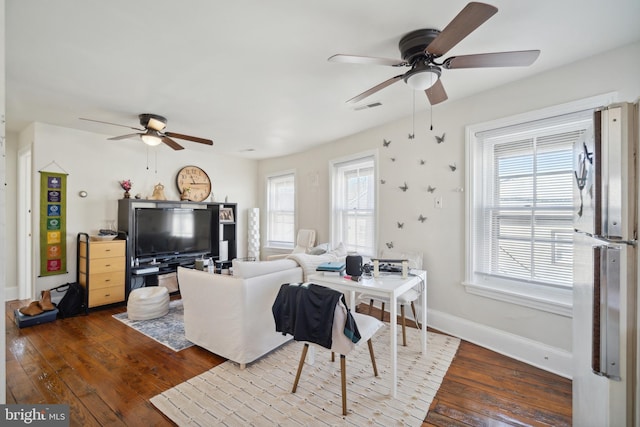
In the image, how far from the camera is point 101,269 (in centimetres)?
374

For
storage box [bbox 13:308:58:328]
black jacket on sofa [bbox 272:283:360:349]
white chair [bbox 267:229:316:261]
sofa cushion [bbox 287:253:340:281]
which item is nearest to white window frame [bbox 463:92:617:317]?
sofa cushion [bbox 287:253:340:281]

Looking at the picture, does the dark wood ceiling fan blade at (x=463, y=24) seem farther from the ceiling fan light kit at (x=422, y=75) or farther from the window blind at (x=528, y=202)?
the window blind at (x=528, y=202)

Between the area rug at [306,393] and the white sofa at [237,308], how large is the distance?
15 centimetres

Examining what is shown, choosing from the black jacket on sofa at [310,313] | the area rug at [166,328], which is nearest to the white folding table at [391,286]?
the black jacket on sofa at [310,313]

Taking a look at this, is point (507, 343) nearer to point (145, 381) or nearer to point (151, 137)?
point (145, 381)

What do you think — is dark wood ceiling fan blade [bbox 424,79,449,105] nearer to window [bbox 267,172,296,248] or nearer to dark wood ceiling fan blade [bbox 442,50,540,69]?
dark wood ceiling fan blade [bbox 442,50,540,69]

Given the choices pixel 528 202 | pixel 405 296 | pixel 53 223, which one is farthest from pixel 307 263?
pixel 53 223

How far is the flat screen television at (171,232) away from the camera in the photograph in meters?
4.27

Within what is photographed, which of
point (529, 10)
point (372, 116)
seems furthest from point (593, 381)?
point (372, 116)

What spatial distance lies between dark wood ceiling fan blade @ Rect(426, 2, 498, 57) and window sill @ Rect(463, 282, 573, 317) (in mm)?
2291

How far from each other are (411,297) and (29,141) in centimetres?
559

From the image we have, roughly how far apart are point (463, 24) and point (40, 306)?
16.7ft

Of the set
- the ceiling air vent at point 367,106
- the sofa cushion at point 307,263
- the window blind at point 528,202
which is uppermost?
the ceiling air vent at point 367,106

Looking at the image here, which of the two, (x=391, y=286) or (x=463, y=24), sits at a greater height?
(x=463, y=24)
